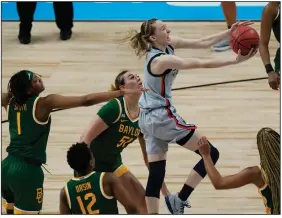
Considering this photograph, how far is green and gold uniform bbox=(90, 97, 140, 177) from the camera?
627 cm

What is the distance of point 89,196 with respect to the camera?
530 centimetres

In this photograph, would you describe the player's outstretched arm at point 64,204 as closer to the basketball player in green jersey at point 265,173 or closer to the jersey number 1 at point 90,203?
the jersey number 1 at point 90,203

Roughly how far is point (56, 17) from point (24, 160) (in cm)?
675

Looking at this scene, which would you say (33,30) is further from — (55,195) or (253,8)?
(55,195)

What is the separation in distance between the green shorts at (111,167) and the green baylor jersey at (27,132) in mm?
609

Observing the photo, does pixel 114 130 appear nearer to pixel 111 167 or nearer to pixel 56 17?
pixel 111 167

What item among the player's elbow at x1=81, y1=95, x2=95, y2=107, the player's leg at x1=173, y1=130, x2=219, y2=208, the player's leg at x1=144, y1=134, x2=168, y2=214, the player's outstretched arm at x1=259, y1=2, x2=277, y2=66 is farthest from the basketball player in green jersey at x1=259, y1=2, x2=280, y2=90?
the player's elbow at x1=81, y1=95, x2=95, y2=107

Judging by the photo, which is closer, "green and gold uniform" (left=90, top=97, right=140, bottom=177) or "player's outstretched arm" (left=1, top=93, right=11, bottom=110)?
"player's outstretched arm" (left=1, top=93, right=11, bottom=110)

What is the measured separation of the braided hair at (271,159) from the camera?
16.2 ft

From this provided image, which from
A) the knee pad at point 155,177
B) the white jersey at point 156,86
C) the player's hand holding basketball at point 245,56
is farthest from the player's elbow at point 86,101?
the player's hand holding basketball at point 245,56

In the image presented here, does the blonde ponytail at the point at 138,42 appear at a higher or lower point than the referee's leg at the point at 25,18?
higher

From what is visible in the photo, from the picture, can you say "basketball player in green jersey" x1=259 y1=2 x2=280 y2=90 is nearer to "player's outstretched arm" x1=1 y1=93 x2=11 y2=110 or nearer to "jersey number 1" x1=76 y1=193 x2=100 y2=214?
"jersey number 1" x1=76 y1=193 x2=100 y2=214

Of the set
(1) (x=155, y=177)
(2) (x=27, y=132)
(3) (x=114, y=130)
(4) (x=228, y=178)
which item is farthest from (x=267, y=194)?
(2) (x=27, y=132)

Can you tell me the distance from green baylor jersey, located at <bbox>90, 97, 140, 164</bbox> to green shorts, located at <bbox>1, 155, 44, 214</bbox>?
0.61m
